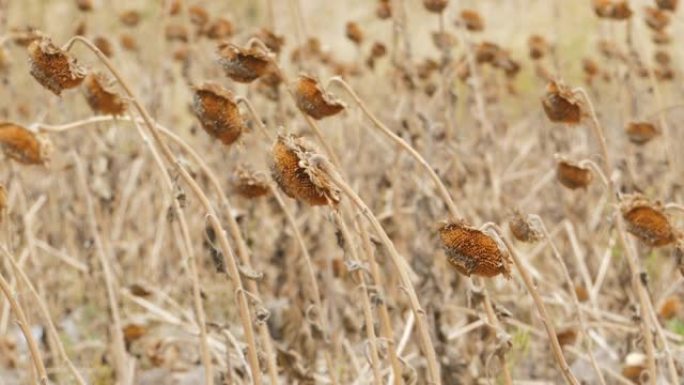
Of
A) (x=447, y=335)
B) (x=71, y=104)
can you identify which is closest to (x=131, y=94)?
Result: (x=447, y=335)

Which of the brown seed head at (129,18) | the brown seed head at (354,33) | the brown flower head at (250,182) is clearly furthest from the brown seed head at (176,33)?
the brown flower head at (250,182)

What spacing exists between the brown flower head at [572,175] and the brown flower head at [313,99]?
40cm

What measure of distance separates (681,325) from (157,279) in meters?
1.50

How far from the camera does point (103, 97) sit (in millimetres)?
1811

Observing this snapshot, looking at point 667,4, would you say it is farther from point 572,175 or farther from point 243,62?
point 243,62

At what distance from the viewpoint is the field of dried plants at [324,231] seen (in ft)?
4.97

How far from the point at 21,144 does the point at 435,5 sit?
1056 millimetres

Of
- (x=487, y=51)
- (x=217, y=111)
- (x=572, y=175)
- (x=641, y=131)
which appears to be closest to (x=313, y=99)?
(x=217, y=111)

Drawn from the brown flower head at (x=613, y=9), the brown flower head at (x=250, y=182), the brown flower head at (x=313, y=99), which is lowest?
the brown flower head at (x=250, y=182)

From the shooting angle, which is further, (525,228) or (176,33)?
(176,33)

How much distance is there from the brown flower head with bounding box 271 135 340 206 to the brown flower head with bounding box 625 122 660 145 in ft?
4.60

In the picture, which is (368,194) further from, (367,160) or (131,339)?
(131,339)

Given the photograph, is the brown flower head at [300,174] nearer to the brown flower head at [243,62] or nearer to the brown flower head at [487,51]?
the brown flower head at [243,62]

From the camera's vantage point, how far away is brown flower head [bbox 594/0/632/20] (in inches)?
109
